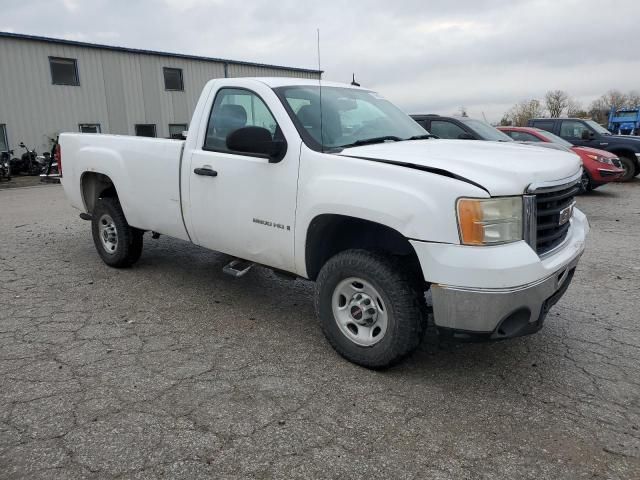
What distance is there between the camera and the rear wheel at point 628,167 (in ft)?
46.6

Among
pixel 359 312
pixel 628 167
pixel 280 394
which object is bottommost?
pixel 280 394

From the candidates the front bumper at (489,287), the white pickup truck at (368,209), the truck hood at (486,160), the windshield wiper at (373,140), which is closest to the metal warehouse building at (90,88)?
the white pickup truck at (368,209)

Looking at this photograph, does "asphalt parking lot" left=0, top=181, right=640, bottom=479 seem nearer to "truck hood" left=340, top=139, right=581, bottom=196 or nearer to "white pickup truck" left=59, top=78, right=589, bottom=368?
"white pickup truck" left=59, top=78, right=589, bottom=368

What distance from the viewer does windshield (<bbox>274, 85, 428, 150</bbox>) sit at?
144 inches

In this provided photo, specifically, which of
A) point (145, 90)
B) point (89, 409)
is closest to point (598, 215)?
point (89, 409)

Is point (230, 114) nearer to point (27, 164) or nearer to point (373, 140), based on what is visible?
point (373, 140)

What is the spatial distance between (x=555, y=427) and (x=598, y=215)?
778 cm

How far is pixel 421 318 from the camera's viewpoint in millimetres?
3086

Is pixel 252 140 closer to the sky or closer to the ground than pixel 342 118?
closer to the ground

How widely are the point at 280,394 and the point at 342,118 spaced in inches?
83.5

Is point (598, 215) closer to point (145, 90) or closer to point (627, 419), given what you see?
point (627, 419)

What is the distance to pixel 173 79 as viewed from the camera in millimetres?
23625

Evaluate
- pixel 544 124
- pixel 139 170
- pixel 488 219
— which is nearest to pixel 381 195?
pixel 488 219

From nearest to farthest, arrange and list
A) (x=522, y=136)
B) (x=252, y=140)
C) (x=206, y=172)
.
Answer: (x=252, y=140) < (x=206, y=172) < (x=522, y=136)
